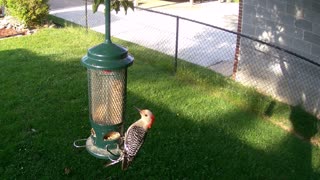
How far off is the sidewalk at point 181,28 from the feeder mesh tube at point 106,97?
4.99 m

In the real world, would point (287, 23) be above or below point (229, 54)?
above

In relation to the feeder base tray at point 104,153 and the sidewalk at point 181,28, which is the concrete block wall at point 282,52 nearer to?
the sidewalk at point 181,28

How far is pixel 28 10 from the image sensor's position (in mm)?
10273

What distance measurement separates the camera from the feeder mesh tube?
284 centimetres

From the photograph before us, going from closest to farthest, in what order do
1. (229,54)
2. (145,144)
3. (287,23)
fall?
(145,144) < (287,23) < (229,54)

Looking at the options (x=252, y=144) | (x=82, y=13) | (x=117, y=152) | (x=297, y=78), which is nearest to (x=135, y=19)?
(x=82, y=13)

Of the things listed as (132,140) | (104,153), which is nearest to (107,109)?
(104,153)

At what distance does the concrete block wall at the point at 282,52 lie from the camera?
19.7 ft

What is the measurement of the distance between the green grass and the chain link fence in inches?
12.5

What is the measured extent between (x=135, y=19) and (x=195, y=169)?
25.8 feet

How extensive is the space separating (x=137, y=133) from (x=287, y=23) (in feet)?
14.5

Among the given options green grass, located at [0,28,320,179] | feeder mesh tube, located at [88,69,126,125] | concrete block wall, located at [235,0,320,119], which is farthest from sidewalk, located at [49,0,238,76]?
feeder mesh tube, located at [88,69,126,125]

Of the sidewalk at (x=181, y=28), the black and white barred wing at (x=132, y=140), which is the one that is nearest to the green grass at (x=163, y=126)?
the sidewalk at (x=181, y=28)

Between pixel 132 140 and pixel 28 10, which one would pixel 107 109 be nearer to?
pixel 132 140
